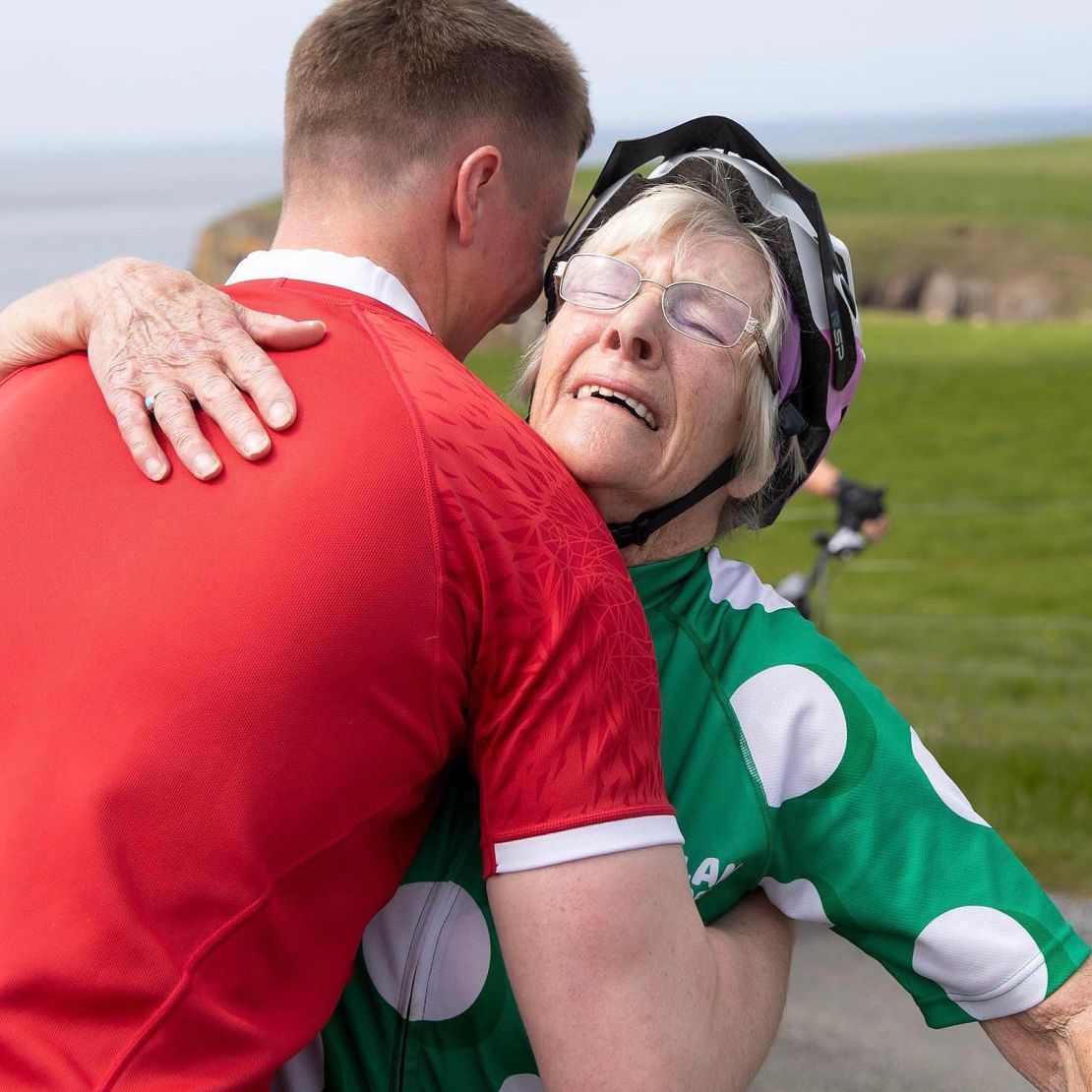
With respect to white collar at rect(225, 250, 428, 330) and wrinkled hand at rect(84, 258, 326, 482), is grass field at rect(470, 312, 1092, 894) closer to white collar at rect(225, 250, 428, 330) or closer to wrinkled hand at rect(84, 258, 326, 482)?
white collar at rect(225, 250, 428, 330)

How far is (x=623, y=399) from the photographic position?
2244mm

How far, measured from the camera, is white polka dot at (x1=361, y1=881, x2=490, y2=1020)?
1871 mm

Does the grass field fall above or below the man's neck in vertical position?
below

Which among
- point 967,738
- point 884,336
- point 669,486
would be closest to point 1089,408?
point 884,336

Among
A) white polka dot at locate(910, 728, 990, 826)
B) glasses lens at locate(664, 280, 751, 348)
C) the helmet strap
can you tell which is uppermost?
glasses lens at locate(664, 280, 751, 348)

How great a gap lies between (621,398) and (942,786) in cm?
76

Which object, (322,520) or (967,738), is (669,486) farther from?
(967,738)

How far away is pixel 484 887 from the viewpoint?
1864 millimetres

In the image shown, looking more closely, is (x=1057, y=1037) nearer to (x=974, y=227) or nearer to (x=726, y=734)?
(x=726, y=734)

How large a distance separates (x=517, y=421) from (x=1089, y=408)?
2358 centimetres

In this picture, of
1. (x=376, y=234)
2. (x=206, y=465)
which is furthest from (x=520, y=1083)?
(x=376, y=234)

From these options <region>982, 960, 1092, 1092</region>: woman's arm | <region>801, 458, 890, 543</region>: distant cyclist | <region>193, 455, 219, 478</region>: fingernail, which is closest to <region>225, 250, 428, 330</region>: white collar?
<region>193, 455, 219, 478</region>: fingernail

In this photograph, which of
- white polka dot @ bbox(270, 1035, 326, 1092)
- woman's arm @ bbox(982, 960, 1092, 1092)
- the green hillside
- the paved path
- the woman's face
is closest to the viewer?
woman's arm @ bbox(982, 960, 1092, 1092)

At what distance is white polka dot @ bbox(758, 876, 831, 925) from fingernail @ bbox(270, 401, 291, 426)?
99 centimetres
